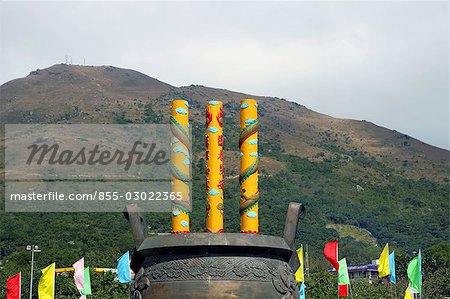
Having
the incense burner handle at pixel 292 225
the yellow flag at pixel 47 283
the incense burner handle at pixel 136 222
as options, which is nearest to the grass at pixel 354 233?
the yellow flag at pixel 47 283

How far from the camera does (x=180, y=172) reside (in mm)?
12656

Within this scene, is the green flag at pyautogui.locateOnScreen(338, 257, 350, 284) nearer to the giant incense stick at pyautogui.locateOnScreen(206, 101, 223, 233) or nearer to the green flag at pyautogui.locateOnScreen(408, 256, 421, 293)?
the green flag at pyautogui.locateOnScreen(408, 256, 421, 293)

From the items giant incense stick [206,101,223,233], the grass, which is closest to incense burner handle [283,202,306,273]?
giant incense stick [206,101,223,233]

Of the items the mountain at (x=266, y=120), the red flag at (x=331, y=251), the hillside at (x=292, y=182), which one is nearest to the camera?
the red flag at (x=331, y=251)

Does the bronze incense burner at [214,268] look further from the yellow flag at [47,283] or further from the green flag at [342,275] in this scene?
the green flag at [342,275]

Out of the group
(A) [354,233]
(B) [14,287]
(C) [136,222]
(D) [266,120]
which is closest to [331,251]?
(B) [14,287]

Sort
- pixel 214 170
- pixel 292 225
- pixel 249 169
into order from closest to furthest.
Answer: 1. pixel 292 225
2. pixel 249 169
3. pixel 214 170

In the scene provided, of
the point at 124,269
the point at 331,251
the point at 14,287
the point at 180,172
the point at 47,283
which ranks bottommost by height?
the point at 14,287

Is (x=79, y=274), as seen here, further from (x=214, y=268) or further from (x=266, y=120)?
(x=266, y=120)

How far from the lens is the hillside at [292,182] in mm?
97500

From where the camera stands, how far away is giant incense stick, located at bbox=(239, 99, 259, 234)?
12648mm

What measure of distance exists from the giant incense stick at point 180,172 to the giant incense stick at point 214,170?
308 mm

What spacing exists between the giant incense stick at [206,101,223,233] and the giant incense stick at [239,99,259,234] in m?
0.34

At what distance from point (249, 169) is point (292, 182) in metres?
128
